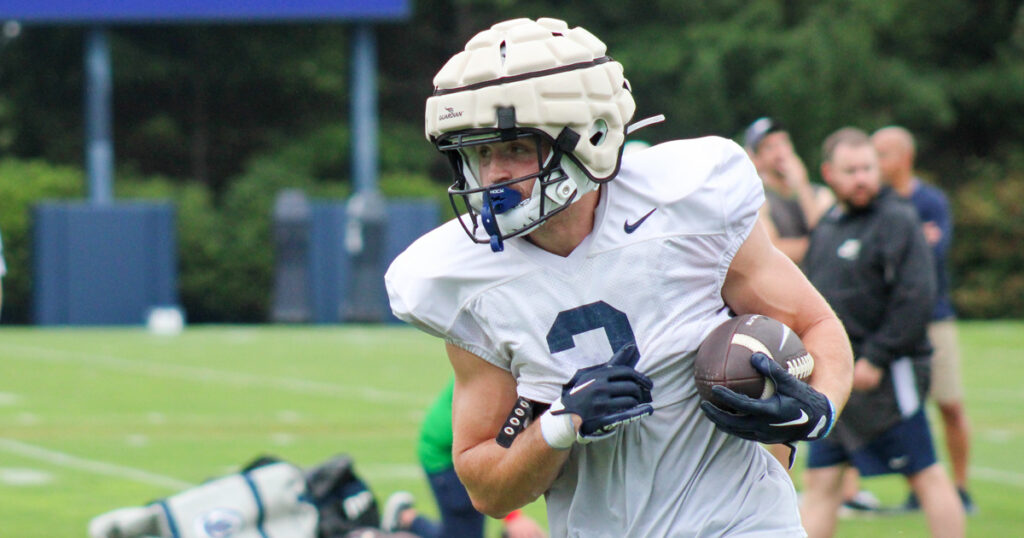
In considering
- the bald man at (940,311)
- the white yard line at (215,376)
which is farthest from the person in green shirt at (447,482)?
the white yard line at (215,376)

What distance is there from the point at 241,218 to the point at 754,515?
22642 millimetres

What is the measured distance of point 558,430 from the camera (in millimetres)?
2799

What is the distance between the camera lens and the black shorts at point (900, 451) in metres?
5.46

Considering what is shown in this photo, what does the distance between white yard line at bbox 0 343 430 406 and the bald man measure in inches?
168

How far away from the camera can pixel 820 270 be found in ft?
18.8

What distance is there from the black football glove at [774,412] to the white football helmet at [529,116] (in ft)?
1.59

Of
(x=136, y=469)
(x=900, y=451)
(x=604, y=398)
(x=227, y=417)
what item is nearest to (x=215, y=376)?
(x=227, y=417)

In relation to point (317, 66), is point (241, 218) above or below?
below

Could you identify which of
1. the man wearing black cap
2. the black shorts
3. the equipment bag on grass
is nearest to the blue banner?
the man wearing black cap

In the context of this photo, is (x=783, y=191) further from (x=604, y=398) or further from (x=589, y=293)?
(x=604, y=398)

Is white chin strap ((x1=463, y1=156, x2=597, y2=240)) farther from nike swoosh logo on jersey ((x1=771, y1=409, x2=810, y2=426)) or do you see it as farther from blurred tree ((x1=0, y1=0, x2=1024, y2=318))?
blurred tree ((x1=0, y1=0, x2=1024, y2=318))

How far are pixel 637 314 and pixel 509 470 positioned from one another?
402 millimetres

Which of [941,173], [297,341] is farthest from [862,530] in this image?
[941,173]

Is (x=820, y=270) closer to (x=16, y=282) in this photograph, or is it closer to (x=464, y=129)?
(x=464, y=129)
